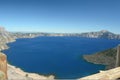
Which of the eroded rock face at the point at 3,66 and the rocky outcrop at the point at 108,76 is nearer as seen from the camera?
the rocky outcrop at the point at 108,76

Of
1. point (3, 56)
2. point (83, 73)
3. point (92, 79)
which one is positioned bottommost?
point (83, 73)

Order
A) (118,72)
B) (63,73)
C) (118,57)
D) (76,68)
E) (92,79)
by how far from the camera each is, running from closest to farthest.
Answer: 1. (92,79)
2. (118,72)
3. (118,57)
4. (63,73)
5. (76,68)

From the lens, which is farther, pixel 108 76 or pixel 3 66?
pixel 3 66

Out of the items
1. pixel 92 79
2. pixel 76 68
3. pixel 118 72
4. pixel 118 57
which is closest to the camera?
pixel 92 79

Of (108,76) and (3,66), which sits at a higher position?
(3,66)

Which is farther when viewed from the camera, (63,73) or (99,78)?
(63,73)

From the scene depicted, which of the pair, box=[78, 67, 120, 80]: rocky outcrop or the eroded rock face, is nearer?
box=[78, 67, 120, 80]: rocky outcrop

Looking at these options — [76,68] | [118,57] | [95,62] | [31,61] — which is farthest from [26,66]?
[118,57]

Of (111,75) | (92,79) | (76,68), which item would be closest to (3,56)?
(92,79)

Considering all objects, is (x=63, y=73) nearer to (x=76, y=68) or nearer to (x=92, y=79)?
(x=76, y=68)

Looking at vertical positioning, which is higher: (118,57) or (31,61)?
(118,57)
